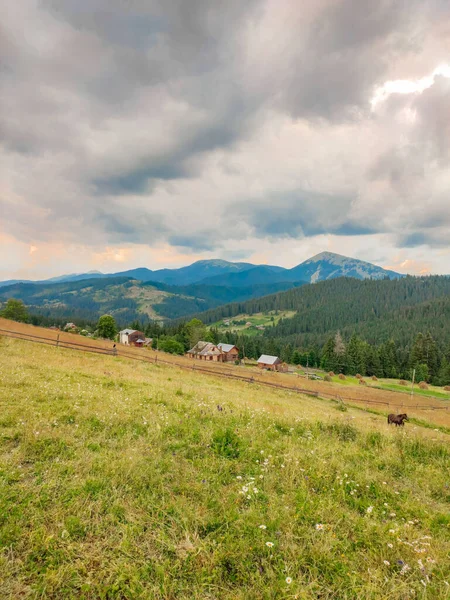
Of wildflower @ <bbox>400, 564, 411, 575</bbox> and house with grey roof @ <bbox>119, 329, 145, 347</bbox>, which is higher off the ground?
wildflower @ <bbox>400, 564, 411, 575</bbox>

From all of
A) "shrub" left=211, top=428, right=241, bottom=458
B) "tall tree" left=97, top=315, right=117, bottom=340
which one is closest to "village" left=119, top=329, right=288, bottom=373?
"tall tree" left=97, top=315, right=117, bottom=340

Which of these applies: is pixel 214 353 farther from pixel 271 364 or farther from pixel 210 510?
pixel 210 510

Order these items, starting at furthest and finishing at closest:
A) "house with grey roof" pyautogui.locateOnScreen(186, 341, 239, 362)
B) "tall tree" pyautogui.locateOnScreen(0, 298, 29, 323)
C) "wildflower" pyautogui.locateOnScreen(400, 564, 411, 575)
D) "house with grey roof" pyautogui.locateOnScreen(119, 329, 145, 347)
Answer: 1. "house with grey roof" pyautogui.locateOnScreen(119, 329, 145, 347)
2. "house with grey roof" pyautogui.locateOnScreen(186, 341, 239, 362)
3. "tall tree" pyautogui.locateOnScreen(0, 298, 29, 323)
4. "wildflower" pyautogui.locateOnScreen(400, 564, 411, 575)

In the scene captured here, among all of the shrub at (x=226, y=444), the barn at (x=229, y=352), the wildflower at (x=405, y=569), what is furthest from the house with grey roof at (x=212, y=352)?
the wildflower at (x=405, y=569)

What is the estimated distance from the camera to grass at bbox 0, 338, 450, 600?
4.49 meters

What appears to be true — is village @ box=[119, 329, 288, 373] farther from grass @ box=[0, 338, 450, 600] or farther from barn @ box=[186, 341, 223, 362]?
grass @ box=[0, 338, 450, 600]

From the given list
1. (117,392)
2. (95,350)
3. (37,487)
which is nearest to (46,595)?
(37,487)

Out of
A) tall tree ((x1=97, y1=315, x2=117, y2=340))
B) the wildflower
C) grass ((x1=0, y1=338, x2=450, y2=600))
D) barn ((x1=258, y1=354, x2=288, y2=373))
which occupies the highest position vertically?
the wildflower

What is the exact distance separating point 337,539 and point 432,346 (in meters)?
140

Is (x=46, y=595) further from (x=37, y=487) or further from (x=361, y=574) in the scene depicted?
(x=361, y=574)

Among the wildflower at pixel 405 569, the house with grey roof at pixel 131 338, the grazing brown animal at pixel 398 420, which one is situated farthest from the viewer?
the house with grey roof at pixel 131 338

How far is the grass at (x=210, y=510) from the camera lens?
449 centimetres

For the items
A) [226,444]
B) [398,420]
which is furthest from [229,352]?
[226,444]

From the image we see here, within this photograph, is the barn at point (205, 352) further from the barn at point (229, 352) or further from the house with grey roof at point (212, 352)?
the barn at point (229, 352)
